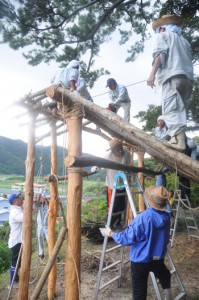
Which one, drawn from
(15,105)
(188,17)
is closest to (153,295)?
(15,105)

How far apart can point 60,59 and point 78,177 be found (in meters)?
6.19

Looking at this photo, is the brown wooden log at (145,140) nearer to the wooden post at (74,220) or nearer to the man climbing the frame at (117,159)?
the wooden post at (74,220)

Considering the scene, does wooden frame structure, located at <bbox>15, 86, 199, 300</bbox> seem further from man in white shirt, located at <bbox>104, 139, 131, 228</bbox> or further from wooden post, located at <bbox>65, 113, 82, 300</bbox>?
man in white shirt, located at <bbox>104, 139, 131, 228</bbox>

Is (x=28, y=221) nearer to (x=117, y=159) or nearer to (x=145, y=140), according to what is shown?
(x=117, y=159)

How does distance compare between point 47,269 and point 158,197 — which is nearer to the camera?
point 47,269

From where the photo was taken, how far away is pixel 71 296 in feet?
9.13

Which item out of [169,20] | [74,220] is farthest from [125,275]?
[169,20]

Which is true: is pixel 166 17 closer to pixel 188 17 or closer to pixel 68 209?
pixel 68 209

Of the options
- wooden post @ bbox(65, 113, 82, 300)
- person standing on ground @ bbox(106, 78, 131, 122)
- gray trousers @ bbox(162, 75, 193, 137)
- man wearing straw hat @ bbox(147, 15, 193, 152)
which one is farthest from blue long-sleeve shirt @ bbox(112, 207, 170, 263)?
person standing on ground @ bbox(106, 78, 131, 122)

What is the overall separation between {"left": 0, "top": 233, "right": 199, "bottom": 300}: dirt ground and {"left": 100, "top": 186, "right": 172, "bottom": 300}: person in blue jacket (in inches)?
61.0

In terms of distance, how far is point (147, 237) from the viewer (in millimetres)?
2828

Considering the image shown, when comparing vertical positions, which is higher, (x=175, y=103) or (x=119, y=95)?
(x=119, y=95)

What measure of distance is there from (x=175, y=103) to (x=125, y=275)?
3.41 metres

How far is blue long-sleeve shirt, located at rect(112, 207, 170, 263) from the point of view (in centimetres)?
281
